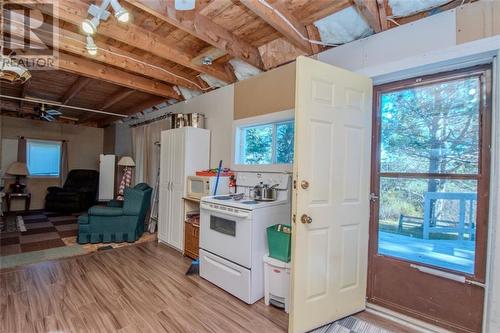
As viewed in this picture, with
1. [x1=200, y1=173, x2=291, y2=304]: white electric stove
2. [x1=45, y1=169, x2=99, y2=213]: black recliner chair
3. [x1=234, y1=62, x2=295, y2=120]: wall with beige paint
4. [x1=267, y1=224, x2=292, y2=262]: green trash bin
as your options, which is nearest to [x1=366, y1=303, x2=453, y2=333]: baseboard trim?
[x1=267, y1=224, x2=292, y2=262]: green trash bin

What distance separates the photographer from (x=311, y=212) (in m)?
1.94

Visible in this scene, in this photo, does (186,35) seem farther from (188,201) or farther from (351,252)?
(351,252)

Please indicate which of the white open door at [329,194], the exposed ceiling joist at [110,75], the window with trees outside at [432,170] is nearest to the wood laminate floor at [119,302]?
the white open door at [329,194]

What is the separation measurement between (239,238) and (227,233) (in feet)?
0.60

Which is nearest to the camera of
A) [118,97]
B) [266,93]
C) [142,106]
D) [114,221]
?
[266,93]

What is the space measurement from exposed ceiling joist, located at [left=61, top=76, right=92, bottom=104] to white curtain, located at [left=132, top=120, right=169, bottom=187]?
1366 millimetres

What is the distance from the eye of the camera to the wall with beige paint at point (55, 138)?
6.26 m

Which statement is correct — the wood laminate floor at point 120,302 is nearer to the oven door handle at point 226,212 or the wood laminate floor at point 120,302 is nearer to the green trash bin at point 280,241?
the green trash bin at point 280,241

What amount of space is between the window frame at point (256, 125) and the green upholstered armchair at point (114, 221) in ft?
5.68

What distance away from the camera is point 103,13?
2084 mm

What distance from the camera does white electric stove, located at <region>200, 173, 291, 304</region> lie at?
2.34 meters

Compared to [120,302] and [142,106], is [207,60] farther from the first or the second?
[142,106]

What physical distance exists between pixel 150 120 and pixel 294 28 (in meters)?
4.07

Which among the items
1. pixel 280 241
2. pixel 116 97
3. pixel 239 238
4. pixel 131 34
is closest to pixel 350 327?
pixel 280 241
